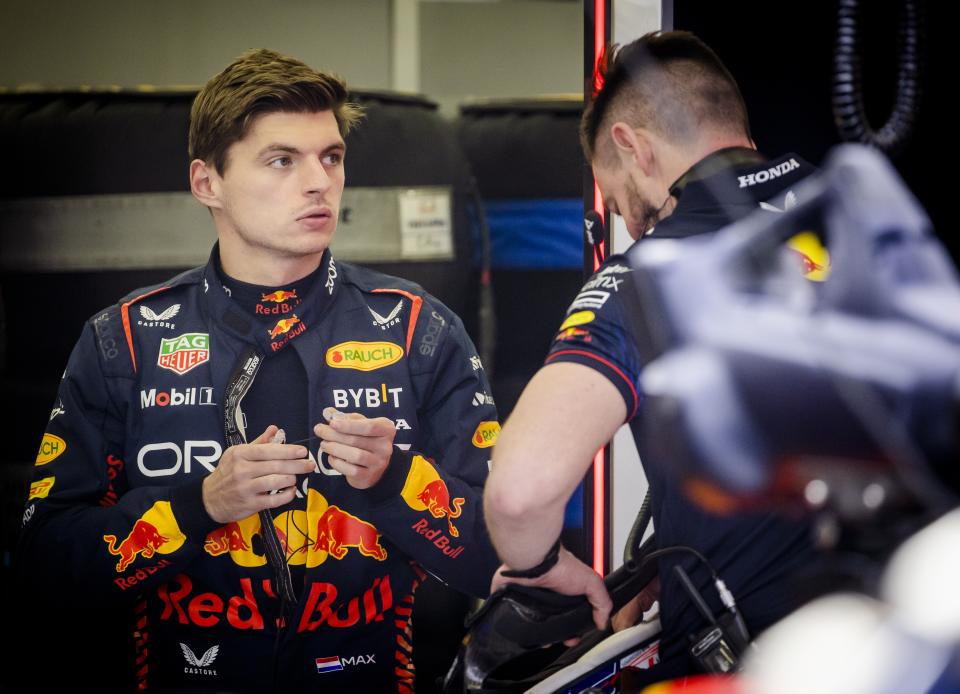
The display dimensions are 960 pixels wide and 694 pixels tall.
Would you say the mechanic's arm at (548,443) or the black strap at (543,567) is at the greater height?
the mechanic's arm at (548,443)

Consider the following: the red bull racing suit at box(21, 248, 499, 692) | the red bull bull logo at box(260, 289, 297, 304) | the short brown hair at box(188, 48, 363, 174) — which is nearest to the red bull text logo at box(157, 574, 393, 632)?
the red bull racing suit at box(21, 248, 499, 692)

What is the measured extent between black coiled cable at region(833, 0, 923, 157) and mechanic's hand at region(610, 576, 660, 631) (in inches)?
31.8

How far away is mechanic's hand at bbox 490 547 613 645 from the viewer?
162 cm

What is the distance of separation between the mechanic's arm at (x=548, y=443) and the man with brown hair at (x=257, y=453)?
1.01 ft

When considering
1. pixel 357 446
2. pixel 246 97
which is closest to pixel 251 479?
pixel 357 446

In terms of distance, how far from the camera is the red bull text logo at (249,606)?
169 centimetres

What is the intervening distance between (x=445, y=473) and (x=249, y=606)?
1.31 feet

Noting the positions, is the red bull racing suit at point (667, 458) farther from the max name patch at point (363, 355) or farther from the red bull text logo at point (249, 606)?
the red bull text logo at point (249, 606)

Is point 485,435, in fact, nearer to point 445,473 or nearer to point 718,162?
point 445,473

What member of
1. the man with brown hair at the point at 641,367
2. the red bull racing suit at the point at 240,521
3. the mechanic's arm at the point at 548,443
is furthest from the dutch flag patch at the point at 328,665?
the mechanic's arm at the point at 548,443

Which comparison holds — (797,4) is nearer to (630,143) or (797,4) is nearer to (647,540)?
(630,143)

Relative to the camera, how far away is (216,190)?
1705mm

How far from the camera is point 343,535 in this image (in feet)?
5.58

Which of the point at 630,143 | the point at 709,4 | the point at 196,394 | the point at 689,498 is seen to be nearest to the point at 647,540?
the point at 689,498
